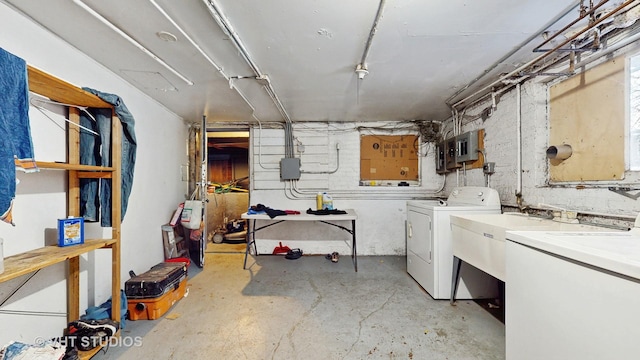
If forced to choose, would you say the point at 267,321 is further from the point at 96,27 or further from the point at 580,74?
the point at 580,74

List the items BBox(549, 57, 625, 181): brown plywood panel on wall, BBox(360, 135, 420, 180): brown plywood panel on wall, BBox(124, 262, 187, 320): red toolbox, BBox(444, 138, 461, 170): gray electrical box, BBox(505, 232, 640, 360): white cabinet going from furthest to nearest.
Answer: BBox(360, 135, 420, 180): brown plywood panel on wall, BBox(444, 138, 461, 170): gray electrical box, BBox(124, 262, 187, 320): red toolbox, BBox(549, 57, 625, 181): brown plywood panel on wall, BBox(505, 232, 640, 360): white cabinet

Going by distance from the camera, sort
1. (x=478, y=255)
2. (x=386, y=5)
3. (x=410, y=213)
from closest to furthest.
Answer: (x=386, y=5), (x=478, y=255), (x=410, y=213)

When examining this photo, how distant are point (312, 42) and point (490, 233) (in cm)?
197

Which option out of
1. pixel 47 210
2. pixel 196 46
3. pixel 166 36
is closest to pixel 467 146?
pixel 196 46

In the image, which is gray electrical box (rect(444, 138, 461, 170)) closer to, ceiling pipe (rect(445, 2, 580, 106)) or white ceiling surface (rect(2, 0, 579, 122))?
ceiling pipe (rect(445, 2, 580, 106))

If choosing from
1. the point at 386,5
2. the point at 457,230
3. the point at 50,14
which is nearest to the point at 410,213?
the point at 457,230

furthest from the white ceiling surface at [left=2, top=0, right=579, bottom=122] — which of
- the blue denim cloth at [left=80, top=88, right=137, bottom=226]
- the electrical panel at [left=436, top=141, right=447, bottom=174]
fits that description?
the electrical panel at [left=436, top=141, right=447, bottom=174]

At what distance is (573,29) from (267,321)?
3.29 m

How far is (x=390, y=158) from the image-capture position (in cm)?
426

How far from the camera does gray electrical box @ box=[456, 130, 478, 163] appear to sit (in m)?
→ 3.05

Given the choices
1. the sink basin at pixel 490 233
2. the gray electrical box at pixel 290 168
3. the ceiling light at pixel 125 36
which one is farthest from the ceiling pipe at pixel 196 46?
the sink basin at pixel 490 233

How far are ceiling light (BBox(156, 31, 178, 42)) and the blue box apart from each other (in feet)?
4.70

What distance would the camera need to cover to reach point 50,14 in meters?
1.53

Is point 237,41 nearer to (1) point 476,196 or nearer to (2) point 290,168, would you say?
(2) point 290,168
